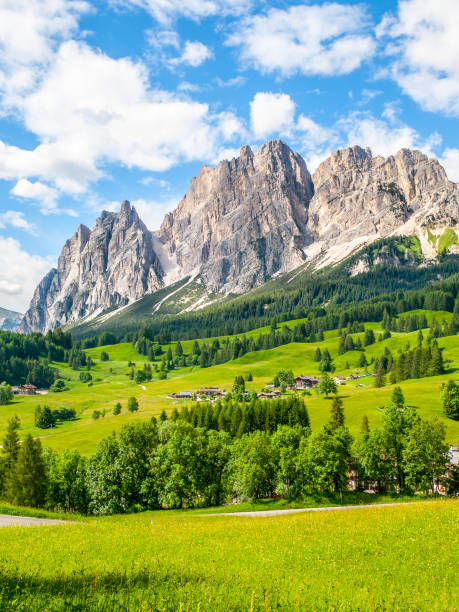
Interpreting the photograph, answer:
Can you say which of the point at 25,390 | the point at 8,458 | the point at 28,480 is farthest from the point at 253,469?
the point at 25,390

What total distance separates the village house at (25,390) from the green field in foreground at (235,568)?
189m

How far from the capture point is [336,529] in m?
21.4

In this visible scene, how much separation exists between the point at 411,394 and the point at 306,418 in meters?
39.7

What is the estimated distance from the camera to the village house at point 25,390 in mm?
185125

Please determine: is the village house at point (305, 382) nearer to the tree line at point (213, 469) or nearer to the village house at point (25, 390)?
the tree line at point (213, 469)

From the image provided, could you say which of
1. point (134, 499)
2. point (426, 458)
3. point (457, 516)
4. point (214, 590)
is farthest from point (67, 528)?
point (426, 458)

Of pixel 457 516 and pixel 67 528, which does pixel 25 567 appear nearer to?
pixel 67 528

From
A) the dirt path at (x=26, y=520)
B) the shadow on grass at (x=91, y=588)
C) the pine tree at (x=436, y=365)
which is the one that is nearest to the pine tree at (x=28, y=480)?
the dirt path at (x=26, y=520)

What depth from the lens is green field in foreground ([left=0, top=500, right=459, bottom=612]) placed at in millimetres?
9586

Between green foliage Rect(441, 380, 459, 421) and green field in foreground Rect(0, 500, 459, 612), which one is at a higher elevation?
green field in foreground Rect(0, 500, 459, 612)

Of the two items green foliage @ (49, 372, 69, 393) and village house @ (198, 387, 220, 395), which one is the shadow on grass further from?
green foliage @ (49, 372, 69, 393)

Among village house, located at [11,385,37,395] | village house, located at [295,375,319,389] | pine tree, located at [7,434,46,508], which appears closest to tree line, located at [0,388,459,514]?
pine tree, located at [7,434,46,508]

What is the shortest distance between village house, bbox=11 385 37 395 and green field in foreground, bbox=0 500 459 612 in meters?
189

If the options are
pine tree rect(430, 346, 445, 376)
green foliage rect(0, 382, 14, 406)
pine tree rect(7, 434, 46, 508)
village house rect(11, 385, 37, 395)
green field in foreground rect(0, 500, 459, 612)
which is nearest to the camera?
green field in foreground rect(0, 500, 459, 612)
